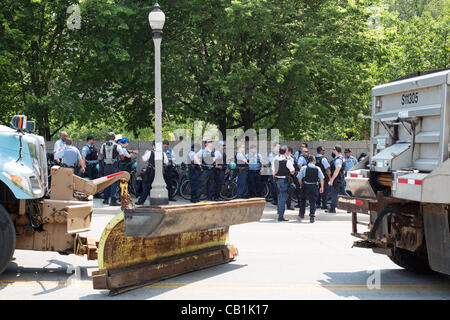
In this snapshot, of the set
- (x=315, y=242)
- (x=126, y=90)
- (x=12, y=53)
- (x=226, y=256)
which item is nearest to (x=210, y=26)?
(x=126, y=90)

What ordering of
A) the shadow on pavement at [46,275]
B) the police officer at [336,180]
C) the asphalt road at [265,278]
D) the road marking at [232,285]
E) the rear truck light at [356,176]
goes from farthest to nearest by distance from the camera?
the police officer at [336,180] → the rear truck light at [356,176] → the shadow on pavement at [46,275] → the road marking at [232,285] → the asphalt road at [265,278]

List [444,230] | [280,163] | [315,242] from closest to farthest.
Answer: [444,230] → [315,242] → [280,163]

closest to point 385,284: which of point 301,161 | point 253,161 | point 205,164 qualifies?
point 301,161

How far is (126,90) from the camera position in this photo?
23.2 meters

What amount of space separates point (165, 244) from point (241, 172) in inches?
420

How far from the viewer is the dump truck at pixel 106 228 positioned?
23.5 feet

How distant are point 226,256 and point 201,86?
14222 mm

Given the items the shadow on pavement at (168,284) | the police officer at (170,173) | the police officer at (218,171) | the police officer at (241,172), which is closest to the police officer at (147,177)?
the police officer at (170,173)

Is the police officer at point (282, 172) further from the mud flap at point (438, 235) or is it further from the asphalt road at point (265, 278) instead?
the mud flap at point (438, 235)

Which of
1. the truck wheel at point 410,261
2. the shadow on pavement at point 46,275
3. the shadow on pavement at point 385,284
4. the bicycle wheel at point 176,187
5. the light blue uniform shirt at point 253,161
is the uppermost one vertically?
the light blue uniform shirt at point 253,161

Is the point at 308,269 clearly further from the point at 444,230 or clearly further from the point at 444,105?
the point at 444,105

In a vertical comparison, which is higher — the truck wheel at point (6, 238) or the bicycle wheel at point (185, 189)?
the truck wheel at point (6, 238)

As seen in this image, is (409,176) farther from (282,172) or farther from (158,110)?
(158,110)

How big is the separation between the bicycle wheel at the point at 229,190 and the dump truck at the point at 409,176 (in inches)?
438
